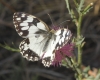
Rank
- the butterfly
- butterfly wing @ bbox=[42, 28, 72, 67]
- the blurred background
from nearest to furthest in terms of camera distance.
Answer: butterfly wing @ bbox=[42, 28, 72, 67], the butterfly, the blurred background

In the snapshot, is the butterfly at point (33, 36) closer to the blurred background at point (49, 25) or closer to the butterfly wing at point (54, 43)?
the butterfly wing at point (54, 43)

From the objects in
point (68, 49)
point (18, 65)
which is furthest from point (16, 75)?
point (68, 49)

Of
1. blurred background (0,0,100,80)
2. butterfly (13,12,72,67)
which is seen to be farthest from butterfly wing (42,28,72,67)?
blurred background (0,0,100,80)

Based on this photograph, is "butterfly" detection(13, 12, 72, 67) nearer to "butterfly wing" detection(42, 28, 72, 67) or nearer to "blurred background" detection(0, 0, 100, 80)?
"butterfly wing" detection(42, 28, 72, 67)

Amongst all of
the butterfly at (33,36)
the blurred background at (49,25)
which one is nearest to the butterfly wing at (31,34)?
the butterfly at (33,36)

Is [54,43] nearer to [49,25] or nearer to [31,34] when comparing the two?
[31,34]

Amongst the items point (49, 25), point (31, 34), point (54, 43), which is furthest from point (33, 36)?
point (49, 25)

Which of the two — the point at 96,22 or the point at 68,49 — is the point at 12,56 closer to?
the point at 96,22

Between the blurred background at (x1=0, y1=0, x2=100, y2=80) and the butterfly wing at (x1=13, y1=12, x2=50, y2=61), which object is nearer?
the butterfly wing at (x1=13, y1=12, x2=50, y2=61)
